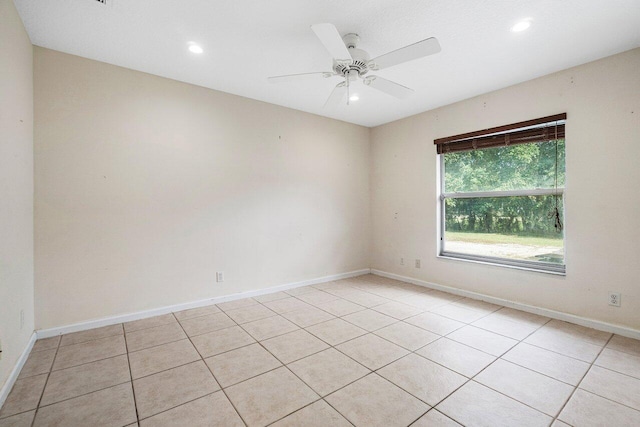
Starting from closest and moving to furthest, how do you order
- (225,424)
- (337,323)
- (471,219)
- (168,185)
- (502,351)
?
(225,424) < (502,351) < (337,323) < (168,185) < (471,219)

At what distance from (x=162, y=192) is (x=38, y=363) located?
Answer: 1.68m

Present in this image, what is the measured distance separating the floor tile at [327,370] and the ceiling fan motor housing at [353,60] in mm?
2260

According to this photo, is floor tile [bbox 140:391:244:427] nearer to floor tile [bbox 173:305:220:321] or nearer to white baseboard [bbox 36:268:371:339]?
floor tile [bbox 173:305:220:321]

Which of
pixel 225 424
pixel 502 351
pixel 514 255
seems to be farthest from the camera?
pixel 514 255

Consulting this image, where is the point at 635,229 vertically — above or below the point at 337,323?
above

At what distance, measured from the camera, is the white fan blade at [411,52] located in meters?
1.87

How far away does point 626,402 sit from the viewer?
1.71 m

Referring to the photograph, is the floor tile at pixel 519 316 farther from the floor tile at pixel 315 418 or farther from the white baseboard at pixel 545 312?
the floor tile at pixel 315 418

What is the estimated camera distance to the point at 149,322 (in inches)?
114

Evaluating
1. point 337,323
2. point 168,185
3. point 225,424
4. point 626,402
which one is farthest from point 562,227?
point 168,185

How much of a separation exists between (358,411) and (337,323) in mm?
1240

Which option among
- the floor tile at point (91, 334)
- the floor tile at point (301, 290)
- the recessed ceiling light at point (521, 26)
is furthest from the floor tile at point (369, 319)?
the recessed ceiling light at point (521, 26)

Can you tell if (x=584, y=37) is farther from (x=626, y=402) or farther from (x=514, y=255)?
Result: (x=626, y=402)

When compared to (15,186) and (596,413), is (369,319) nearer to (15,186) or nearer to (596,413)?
(596,413)
